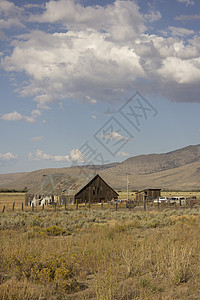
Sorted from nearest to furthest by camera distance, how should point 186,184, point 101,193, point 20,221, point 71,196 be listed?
point 20,221 → point 71,196 → point 101,193 → point 186,184

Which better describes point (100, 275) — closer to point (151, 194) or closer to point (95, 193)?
point (95, 193)

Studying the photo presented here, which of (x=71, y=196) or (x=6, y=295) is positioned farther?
(x=71, y=196)

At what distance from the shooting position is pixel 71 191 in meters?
51.0

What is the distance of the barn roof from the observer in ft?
169

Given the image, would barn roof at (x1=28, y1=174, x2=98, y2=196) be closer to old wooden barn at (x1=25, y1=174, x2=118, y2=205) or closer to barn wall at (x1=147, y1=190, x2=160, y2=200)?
old wooden barn at (x1=25, y1=174, x2=118, y2=205)

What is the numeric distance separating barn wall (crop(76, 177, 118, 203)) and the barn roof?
94 centimetres

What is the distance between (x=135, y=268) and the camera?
758 centimetres

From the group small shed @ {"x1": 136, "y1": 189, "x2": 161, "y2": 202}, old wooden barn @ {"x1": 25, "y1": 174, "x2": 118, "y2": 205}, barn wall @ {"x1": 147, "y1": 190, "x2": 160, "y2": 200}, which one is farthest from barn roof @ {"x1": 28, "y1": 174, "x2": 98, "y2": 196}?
barn wall @ {"x1": 147, "y1": 190, "x2": 160, "y2": 200}

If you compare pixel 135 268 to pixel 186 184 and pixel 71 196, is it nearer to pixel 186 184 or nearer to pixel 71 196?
pixel 71 196

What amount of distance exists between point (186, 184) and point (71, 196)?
5965 inches

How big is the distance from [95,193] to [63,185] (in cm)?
570

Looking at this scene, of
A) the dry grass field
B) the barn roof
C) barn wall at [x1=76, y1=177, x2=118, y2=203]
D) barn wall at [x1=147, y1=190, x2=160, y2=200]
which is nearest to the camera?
the dry grass field

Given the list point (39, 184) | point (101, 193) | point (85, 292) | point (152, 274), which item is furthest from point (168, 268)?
point (39, 184)

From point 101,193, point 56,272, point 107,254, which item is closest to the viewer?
point 56,272
